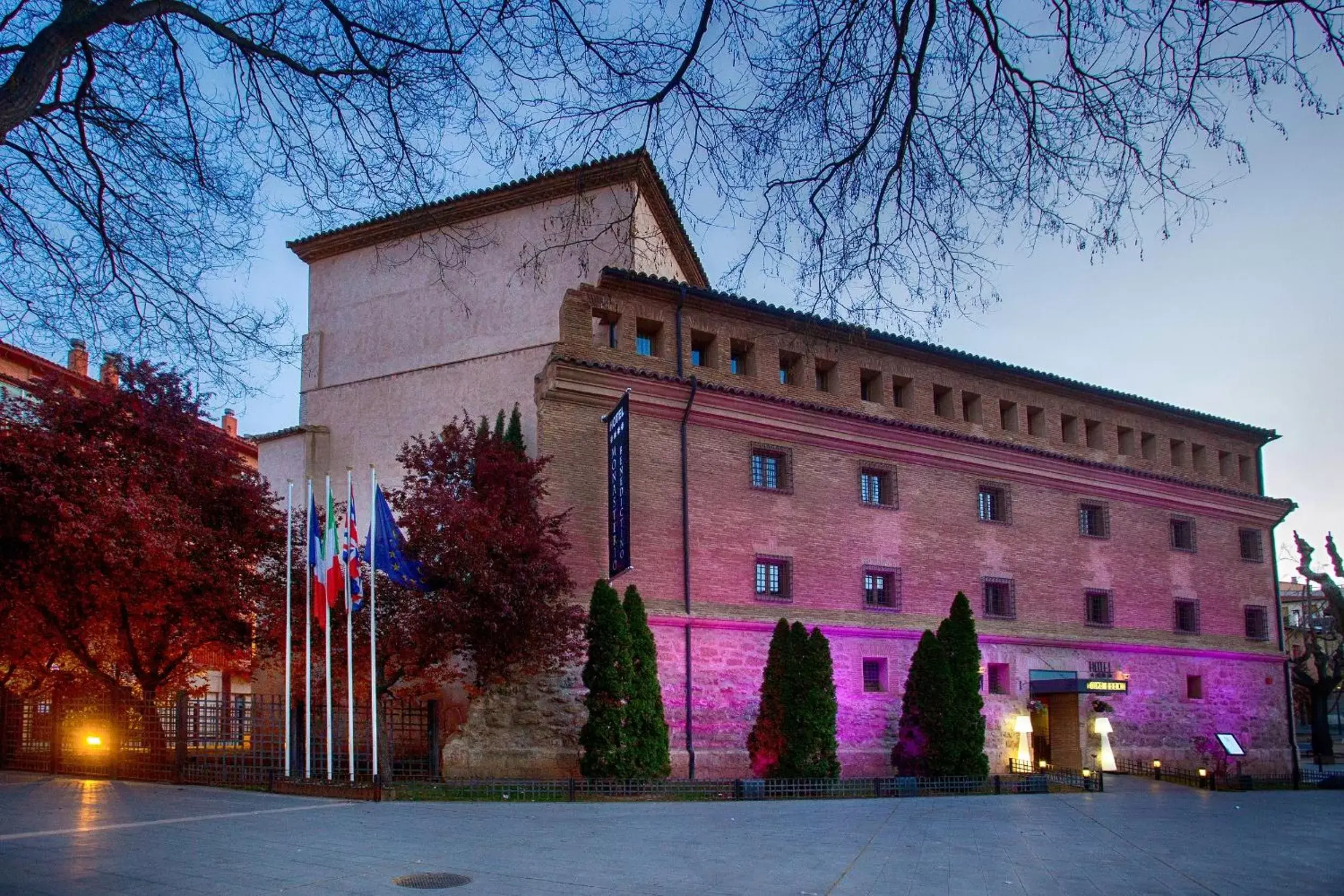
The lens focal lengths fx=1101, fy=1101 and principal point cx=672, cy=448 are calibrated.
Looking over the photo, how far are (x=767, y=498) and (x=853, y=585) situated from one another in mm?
3258

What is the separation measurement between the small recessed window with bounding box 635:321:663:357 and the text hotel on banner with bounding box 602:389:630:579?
265 cm

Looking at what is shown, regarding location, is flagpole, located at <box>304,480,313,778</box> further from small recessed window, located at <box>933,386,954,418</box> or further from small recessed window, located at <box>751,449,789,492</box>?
small recessed window, located at <box>933,386,954,418</box>

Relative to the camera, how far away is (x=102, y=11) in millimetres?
6859

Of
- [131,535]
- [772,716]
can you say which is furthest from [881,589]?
[131,535]

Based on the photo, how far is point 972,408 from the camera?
104 ft

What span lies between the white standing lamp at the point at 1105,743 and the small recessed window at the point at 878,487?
8.86 meters

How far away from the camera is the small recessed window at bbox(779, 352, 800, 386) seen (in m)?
27.9

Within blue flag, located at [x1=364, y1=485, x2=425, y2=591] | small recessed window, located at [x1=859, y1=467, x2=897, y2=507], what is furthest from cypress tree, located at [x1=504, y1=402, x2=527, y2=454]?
small recessed window, located at [x1=859, y1=467, x2=897, y2=507]

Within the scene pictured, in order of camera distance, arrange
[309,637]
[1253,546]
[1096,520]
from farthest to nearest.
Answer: [1253,546]
[1096,520]
[309,637]

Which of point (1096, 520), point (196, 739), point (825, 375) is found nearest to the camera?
point (196, 739)

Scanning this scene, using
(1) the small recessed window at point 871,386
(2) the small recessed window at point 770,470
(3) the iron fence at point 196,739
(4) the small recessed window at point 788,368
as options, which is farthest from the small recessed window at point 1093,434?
(3) the iron fence at point 196,739

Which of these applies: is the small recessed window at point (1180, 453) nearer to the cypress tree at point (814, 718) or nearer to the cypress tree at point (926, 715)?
the cypress tree at point (926, 715)

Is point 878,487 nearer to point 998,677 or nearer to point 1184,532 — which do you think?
point 998,677

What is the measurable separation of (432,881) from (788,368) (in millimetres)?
20351
